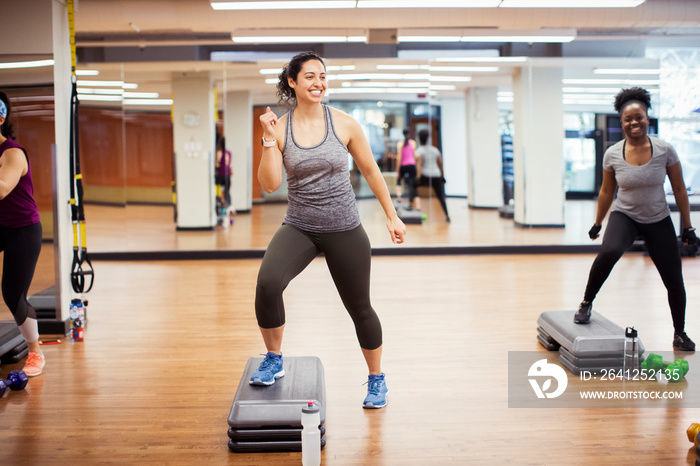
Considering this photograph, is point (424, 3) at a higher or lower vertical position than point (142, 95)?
higher

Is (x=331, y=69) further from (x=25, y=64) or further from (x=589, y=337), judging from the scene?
(x=589, y=337)

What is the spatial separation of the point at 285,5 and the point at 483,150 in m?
6.61

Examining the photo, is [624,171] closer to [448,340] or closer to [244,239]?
[448,340]

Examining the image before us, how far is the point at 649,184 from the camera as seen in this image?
11.9ft

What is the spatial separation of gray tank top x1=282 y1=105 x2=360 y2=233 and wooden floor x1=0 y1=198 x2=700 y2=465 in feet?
2.91

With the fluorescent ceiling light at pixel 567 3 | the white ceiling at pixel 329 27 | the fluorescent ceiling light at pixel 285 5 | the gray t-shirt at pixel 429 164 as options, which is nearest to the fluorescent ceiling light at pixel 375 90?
the white ceiling at pixel 329 27

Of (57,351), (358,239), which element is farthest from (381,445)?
(57,351)

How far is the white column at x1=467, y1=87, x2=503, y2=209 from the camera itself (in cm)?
1132

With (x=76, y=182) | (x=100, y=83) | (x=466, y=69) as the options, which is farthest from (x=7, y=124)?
(x=466, y=69)

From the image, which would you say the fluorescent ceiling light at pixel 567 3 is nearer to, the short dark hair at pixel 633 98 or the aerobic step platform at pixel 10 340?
the short dark hair at pixel 633 98

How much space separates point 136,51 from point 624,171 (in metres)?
6.82

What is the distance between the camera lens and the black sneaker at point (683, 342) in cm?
382

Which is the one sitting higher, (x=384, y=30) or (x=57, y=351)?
(x=384, y=30)

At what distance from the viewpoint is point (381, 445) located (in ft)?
8.52
